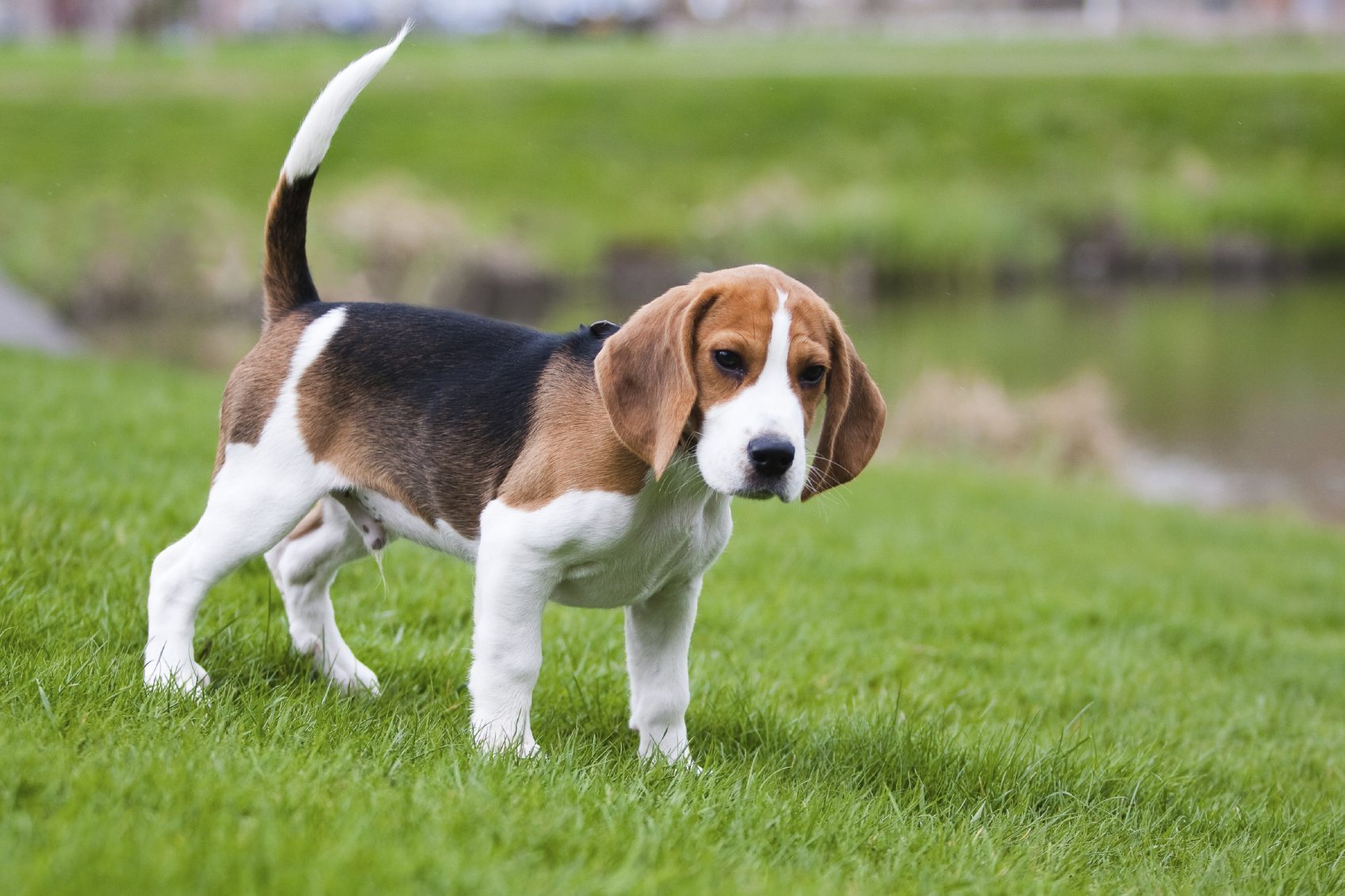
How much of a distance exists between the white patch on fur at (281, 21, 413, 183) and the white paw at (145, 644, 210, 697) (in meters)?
1.61

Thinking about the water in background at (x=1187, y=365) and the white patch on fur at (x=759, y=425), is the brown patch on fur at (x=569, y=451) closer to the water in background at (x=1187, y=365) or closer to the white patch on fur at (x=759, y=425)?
the white patch on fur at (x=759, y=425)

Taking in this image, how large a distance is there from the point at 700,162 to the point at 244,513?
111 ft

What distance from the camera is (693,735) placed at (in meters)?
4.51

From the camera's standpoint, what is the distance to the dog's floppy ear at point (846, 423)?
375 cm

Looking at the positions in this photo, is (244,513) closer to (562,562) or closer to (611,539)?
(562,562)

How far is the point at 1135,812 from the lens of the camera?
4.23 m

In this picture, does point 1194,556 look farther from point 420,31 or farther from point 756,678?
point 420,31

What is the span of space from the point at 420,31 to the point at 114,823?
A: 62142 mm

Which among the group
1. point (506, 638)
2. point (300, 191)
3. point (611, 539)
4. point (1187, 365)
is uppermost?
point (300, 191)

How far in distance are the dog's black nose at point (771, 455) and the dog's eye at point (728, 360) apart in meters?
0.25

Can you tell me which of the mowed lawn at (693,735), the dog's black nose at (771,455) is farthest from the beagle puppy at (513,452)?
the mowed lawn at (693,735)

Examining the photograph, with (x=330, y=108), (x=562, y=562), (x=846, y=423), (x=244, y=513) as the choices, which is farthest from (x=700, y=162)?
(x=562, y=562)

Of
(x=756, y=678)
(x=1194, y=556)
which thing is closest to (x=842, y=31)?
(x=1194, y=556)

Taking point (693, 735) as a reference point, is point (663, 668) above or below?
above
